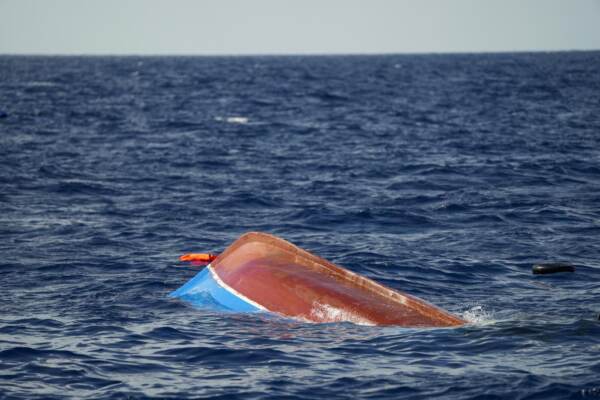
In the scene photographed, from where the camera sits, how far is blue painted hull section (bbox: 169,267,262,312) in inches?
571

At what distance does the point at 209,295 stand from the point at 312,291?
203 centimetres

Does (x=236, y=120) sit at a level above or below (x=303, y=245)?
above

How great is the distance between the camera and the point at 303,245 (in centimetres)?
1994

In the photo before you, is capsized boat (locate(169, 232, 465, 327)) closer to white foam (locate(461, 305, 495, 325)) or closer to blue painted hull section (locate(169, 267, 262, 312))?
blue painted hull section (locate(169, 267, 262, 312))

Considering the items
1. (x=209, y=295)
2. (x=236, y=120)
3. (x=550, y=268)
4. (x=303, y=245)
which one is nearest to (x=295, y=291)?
(x=209, y=295)

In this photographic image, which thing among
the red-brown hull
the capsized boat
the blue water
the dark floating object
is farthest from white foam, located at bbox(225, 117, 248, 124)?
the dark floating object

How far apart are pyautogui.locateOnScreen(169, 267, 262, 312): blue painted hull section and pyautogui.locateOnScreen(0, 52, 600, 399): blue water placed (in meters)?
0.30

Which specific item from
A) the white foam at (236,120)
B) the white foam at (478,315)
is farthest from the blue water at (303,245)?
the white foam at (236,120)

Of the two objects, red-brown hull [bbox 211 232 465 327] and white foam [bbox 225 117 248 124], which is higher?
white foam [bbox 225 117 248 124]

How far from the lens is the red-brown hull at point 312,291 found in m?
13.3

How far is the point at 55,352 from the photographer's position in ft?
40.3

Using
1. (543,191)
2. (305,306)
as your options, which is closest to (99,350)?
(305,306)

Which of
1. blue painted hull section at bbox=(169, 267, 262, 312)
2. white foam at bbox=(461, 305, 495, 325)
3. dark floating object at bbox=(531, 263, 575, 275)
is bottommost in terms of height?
white foam at bbox=(461, 305, 495, 325)

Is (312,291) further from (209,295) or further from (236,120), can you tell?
(236,120)
